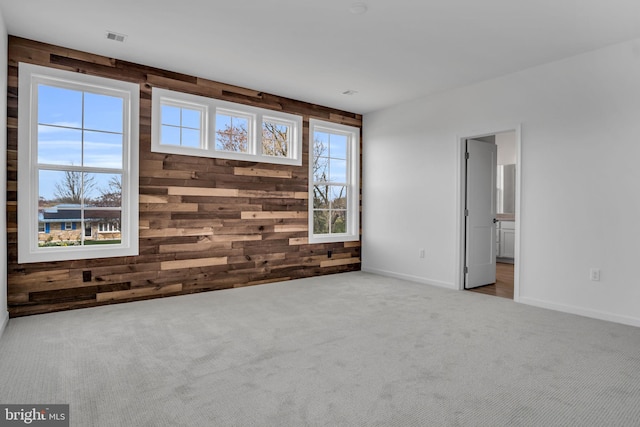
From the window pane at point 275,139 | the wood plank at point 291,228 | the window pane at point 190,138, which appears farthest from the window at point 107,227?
the window pane at point 275,139

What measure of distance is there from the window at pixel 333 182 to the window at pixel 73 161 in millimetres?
2582


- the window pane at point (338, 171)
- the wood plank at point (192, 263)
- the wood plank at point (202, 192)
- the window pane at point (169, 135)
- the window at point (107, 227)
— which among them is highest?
the window pane at point (169, 135)

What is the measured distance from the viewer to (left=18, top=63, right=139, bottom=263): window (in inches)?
148

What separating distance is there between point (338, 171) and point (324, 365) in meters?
4.20

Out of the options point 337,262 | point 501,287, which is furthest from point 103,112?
point 501,287

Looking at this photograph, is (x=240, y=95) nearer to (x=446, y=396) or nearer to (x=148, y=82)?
(x=148, y=82)

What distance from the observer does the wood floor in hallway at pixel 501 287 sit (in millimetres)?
4977

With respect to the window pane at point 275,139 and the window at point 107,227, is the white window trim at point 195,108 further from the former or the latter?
the window at point 107,227

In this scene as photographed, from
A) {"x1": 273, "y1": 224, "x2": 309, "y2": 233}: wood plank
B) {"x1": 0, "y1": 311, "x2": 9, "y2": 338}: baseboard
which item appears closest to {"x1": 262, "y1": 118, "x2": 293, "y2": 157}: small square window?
{"x1": 273, "y1": 224, "x2": 309, "y2": 233}: wood plank

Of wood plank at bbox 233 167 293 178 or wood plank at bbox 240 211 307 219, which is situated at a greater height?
wood plank at bbox 233 167 293 178

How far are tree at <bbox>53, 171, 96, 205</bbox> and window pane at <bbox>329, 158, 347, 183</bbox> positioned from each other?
345 cm

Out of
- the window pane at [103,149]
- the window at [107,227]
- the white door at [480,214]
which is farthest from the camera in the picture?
the white door at [480,214]

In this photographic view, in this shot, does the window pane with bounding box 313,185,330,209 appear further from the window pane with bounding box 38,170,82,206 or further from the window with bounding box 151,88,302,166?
the window pane with bounding box 38,170,82,206

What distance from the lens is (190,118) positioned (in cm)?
491
